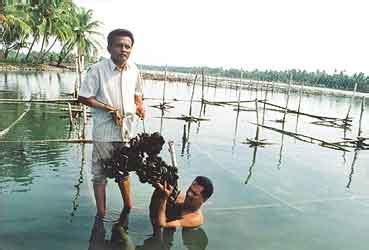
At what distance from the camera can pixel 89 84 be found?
3.29m

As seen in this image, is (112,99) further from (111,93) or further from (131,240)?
(131,240)

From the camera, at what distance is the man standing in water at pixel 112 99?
3271 millimetres

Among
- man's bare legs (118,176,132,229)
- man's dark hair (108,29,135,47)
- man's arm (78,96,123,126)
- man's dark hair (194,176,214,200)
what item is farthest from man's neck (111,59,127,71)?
man's dark hair (194,176,214,200)

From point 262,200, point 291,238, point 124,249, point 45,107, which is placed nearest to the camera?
point 124,249

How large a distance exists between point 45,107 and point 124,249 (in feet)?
35.3

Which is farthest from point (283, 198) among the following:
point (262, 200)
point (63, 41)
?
point (63, 41)

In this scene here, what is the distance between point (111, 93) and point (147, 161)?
689 millimetres

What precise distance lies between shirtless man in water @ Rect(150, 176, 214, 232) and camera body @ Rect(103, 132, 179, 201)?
9cm

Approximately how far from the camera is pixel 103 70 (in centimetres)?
331

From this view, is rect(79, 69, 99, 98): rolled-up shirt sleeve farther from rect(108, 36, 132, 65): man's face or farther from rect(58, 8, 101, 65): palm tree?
rect(58, 8, 101, 65): palm tree

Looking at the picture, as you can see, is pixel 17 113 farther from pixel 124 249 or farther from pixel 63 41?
pixel 63 41

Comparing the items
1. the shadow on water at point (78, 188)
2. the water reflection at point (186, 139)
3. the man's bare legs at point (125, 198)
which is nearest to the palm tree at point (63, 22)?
the water reflection at point (186, 139)

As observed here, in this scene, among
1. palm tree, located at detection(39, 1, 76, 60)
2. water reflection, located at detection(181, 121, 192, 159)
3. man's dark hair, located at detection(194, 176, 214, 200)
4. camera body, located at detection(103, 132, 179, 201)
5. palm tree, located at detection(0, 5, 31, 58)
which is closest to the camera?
camera body, located at detection(103, 132, 179, 201)

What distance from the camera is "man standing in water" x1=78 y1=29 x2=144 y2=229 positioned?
10.7ft
